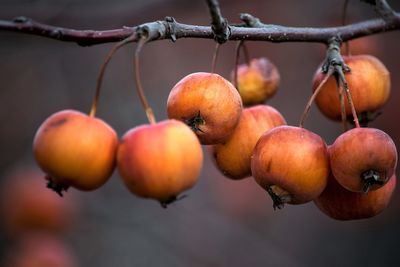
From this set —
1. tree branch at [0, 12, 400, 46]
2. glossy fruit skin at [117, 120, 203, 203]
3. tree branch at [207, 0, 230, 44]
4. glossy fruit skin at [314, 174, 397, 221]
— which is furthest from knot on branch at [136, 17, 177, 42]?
glossy fruit skin at [314, 174, 397, 221]

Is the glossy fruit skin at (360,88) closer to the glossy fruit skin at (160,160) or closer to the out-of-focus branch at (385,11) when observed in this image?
the out-of-focus branch at (385,11)

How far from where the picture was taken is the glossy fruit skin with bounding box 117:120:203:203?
4.94 feet

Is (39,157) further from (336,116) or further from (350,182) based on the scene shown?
(336,116)

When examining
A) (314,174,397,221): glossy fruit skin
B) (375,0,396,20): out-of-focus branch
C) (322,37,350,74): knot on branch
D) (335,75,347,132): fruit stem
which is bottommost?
(314,174,397,221): glossy fruit skin

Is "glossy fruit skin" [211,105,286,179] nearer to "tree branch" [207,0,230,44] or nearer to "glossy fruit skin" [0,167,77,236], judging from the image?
"tree branch" [207,0,230,44]

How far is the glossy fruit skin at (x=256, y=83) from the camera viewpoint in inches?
95.6

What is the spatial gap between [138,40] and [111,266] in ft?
14.3

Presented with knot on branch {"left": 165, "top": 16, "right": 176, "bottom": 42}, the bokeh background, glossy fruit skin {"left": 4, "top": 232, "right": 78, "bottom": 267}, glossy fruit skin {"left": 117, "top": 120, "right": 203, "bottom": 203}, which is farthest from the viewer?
the bokeh background

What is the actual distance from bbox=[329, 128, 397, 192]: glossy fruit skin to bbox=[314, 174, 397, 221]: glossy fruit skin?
14cm

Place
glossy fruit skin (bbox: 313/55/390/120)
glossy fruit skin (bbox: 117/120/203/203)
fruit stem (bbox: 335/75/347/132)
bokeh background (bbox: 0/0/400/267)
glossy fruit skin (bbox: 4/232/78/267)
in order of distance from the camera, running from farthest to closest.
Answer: bokeh background (bbox: 0/0/400/267) < glossy fruit skin (bbox: 4/232/78/267) < glossy fruit skin (bbox: 313/55/390/120) < fruit stem (bbox: 335/75/347/132) < glossy fruit skin (bbox: 117/120/203/203)

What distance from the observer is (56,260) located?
14.2 ft

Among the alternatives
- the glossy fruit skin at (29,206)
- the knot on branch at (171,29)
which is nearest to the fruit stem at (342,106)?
the knot on branch at (171,29)

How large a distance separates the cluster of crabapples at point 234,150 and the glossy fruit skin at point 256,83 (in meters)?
0.29

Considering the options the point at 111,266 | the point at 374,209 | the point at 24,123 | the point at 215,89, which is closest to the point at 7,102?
the point at 24,123
